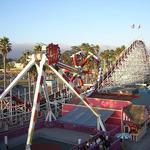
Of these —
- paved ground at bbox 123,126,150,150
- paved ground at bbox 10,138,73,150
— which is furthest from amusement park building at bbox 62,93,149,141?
paved ground at bbox 10,138,73,150

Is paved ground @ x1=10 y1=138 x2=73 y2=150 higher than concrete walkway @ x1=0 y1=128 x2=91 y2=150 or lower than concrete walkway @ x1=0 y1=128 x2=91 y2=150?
lower

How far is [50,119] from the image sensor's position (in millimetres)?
39719

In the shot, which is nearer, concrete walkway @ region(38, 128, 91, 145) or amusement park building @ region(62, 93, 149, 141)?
concrete walkway @ region(38, 128, 91, 145)

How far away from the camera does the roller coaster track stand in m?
62.7

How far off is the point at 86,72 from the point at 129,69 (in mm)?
18653

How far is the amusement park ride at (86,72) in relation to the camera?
32.5 m

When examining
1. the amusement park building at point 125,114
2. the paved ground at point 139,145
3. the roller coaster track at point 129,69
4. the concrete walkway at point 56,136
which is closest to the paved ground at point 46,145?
the concrete walkway at point 56,136

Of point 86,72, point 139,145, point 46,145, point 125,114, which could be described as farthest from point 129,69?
point 46,145

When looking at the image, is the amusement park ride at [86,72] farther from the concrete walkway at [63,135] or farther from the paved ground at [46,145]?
the paved ground at [46,145]

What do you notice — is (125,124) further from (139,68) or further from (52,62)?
(139,68)

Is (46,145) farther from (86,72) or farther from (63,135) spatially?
(86,72)

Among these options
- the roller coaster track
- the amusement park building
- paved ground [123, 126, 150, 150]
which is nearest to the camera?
paved ground [123, 126, 150, 150]

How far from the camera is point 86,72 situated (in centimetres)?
5319

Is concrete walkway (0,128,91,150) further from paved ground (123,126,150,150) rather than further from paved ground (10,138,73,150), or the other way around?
paved ground (123,126,150,150)
